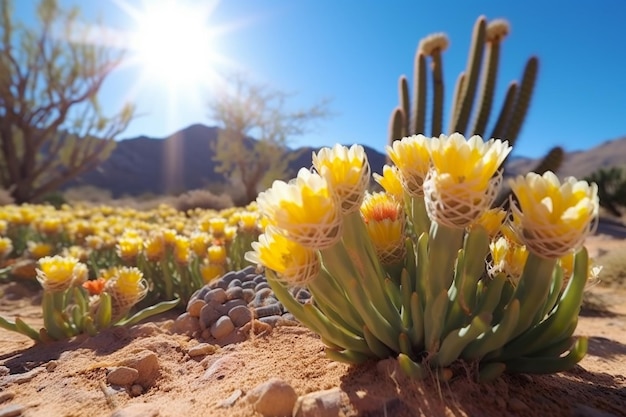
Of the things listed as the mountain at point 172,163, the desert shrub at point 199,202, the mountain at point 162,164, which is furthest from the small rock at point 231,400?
the mountain at point 162,164

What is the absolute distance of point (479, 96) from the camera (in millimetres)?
7484

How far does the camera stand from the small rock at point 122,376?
1.84 m

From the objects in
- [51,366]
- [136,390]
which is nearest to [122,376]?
[136,390]

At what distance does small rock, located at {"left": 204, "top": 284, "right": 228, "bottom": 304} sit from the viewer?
2669 mm

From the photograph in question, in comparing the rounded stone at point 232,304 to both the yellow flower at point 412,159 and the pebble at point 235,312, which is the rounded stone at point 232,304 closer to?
the pebble at point 235,312

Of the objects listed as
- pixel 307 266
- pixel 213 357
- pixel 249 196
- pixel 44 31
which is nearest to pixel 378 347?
pixel 307 266

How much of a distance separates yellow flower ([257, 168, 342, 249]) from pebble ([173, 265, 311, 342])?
1.20 metres

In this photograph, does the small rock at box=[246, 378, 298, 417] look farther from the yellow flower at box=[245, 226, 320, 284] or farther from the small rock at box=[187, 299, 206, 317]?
the small rock at box=[187, 299, 206, 317]

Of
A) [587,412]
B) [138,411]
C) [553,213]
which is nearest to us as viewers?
[553,213]

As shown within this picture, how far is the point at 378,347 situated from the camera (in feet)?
4.80

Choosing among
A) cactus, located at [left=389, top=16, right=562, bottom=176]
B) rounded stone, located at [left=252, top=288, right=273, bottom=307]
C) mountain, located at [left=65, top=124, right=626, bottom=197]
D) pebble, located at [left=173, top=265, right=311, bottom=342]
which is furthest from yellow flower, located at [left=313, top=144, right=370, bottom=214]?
mountain, located at [left=65, top=124, right=626, bottom=197]

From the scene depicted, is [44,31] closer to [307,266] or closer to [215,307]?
[215,307]

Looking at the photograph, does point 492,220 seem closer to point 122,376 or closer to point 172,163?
point 122,376

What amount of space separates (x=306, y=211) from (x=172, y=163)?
62.3 metres
